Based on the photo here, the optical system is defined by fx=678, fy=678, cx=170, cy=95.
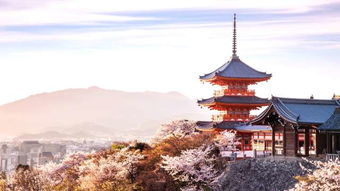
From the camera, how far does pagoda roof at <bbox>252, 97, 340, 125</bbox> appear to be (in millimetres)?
39562

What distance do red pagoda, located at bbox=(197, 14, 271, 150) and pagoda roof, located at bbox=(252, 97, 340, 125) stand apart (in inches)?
627

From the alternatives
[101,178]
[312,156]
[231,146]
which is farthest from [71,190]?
[312,156]

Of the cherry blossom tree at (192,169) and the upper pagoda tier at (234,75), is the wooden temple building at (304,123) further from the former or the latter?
the upper pagoda tier at (234,75)

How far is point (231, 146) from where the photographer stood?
167 ft

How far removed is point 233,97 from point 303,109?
18.4 meters

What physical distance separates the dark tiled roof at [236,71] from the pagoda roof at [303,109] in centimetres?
1693

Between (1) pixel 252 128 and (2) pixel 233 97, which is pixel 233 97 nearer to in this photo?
(2) pixel 233 97

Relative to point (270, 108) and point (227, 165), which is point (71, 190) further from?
point (270, 108)

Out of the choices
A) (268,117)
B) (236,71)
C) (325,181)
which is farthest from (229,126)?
(325,181)

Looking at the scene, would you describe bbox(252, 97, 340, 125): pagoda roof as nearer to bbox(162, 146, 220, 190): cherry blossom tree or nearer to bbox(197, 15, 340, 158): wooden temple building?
bbox(197, 15, 340, 158): wooden temple building

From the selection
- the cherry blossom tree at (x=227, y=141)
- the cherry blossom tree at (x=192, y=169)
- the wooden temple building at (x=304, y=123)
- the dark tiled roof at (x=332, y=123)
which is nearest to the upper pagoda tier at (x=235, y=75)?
the cherry blossom tree at (x=227, y=141)

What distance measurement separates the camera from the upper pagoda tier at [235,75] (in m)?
59.0

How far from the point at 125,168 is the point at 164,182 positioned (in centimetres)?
303

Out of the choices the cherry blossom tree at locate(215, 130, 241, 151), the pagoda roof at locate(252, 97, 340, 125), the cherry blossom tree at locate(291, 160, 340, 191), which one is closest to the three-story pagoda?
the cherry blossom tree at locate(215, 130, 241, 151)
